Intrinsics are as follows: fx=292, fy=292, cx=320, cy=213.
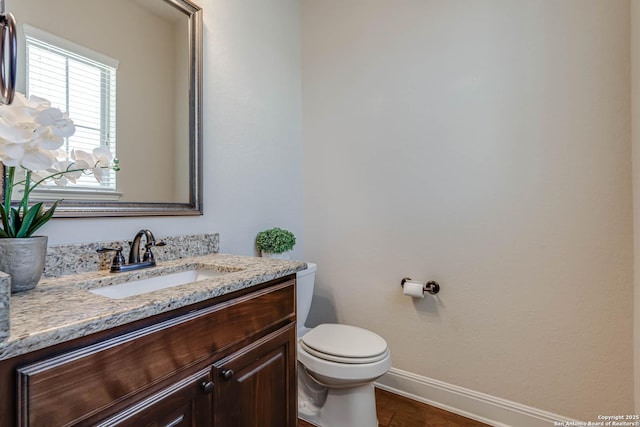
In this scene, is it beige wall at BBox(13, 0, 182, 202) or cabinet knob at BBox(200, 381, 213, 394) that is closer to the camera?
cabinet knob at BBox(200, 381, 213, 394)

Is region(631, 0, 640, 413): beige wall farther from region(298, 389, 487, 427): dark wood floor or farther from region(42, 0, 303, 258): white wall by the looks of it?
region(42, 0, 303, 258): white wall

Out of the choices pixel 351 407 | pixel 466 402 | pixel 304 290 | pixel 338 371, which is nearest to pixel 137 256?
pixel 304 290

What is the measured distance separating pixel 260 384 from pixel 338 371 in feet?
Answer: 1.54

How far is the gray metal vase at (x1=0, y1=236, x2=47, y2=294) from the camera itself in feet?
2.29

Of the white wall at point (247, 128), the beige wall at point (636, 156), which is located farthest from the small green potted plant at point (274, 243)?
the beige wall at point (636, 156)

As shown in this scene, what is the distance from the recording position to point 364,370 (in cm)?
128

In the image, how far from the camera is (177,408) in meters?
0.71

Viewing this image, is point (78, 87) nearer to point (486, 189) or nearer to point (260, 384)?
point (260, 384)

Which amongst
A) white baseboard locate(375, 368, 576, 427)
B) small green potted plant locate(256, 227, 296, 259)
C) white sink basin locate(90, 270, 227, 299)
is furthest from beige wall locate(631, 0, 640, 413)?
white sink basin locate(90, 270, 227, 299)

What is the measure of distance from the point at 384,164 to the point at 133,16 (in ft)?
4.59

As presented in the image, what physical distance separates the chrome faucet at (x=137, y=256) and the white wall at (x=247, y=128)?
Answer: 0.24 feet

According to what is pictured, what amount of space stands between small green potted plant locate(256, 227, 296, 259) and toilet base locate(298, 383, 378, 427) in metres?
0.75

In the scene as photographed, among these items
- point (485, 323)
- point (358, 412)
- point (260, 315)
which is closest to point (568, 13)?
point (485, 323)

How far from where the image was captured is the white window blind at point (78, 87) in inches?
36.9
